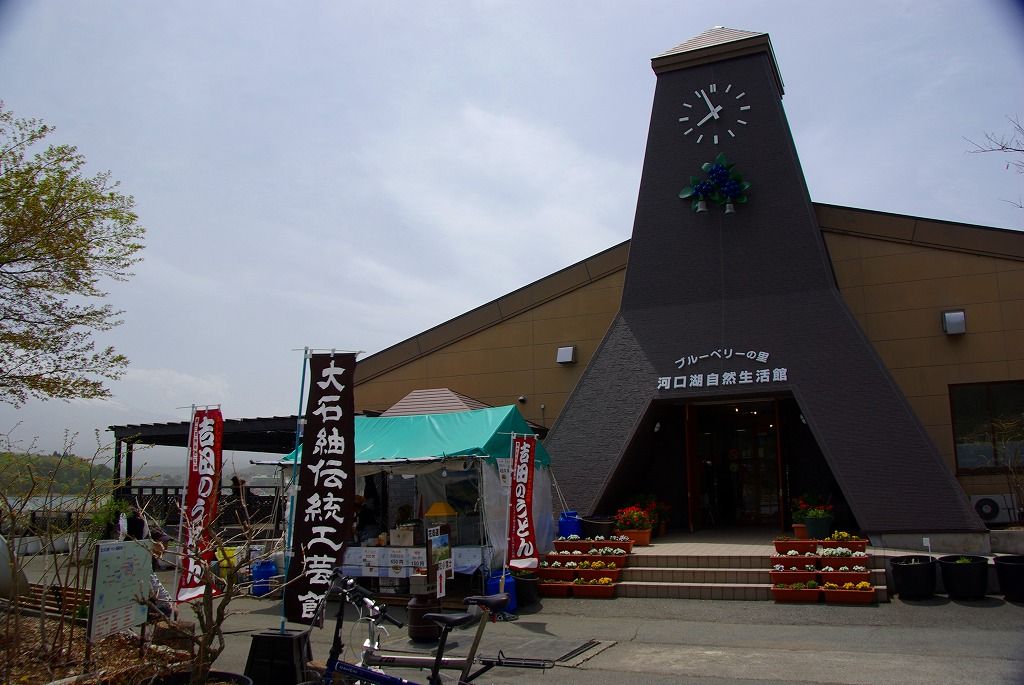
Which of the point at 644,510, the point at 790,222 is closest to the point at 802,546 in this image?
the point at 644,510

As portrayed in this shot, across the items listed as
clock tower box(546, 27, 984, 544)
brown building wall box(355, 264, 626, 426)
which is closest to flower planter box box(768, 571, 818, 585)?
clock tower box(546, 27, 984, 544)

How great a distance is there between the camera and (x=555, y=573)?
11875mm

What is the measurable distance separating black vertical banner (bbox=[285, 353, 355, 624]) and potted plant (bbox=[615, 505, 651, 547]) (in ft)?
22.0

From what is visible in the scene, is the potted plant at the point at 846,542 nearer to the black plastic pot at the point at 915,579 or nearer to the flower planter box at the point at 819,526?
the flower planter box at the point at 819,526

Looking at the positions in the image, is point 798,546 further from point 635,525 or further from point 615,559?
point 635,525

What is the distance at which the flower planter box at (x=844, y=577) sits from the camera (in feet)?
33.9

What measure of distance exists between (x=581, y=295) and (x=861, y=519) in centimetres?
822

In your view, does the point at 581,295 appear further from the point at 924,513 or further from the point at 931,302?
the point at 924,513

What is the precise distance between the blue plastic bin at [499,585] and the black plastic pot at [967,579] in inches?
222

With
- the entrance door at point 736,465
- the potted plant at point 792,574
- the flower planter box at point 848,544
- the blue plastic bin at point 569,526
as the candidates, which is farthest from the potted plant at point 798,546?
the entrance door at point 736,465

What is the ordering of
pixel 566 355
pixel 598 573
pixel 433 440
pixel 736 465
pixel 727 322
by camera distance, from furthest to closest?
pixel 566 355 < pixel 736 465 < pixel 727 322 < pixel 433 440 < pixel 598 573

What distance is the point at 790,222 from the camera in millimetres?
13977

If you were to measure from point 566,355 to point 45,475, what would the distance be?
11728 mm

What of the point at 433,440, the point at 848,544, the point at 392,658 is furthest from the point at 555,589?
the point at 392,658
